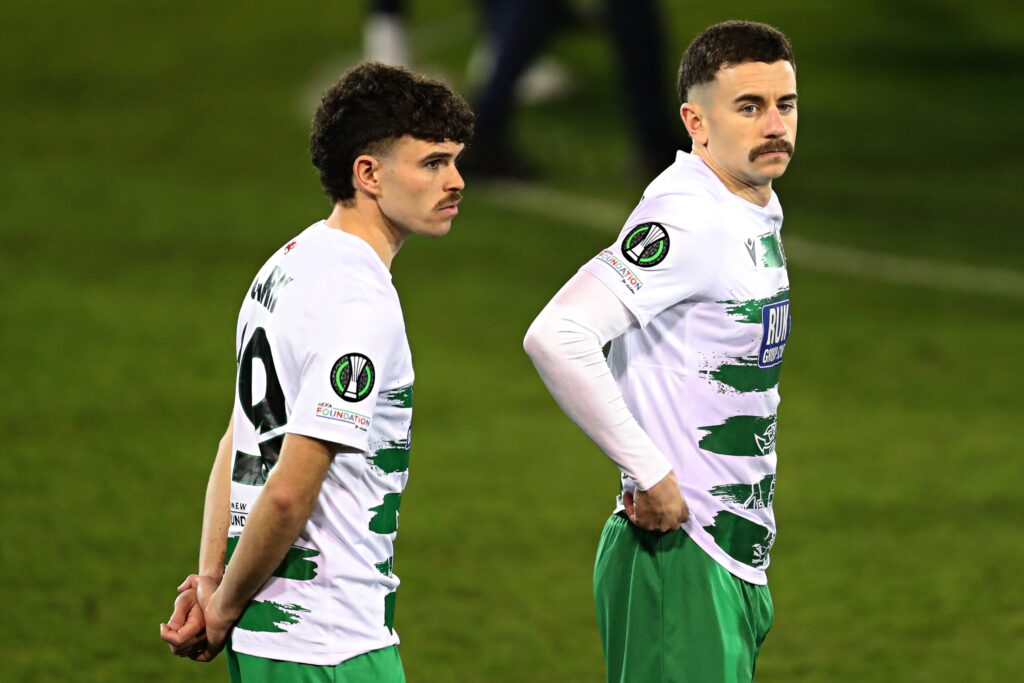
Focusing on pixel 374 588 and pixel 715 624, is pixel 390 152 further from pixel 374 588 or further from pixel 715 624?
pixel 715 624

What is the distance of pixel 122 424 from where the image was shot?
26.8 ft

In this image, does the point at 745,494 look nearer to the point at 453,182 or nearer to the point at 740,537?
the point at 740,537

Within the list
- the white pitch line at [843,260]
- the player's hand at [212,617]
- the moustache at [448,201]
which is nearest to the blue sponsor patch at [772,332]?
the moustache at [448,201]

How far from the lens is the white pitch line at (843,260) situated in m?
11.2

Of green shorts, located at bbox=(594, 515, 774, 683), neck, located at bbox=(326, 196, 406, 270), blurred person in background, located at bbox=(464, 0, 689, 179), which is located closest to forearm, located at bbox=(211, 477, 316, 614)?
neck, located at bbox=(326, 196, 406, 270)

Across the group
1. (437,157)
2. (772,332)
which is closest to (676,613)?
(772,332)

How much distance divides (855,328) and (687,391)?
23.1ft

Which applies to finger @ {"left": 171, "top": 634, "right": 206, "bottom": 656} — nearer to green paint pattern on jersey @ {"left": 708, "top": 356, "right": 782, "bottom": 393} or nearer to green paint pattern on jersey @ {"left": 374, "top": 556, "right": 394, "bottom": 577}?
green paint pattern on jersey @ {"left": 374, "top": 556, "right": 394, "bottom": 577}

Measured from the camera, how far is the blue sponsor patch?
3277 mm

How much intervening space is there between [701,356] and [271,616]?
100cm

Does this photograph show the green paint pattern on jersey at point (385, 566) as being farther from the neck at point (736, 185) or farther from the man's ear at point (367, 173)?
the neck at point (736, 185)

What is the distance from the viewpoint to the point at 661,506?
10.3ft

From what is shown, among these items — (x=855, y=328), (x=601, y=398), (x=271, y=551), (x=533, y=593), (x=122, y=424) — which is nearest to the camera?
(x=271, y=551)

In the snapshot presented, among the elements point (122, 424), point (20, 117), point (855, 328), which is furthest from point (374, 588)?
point (20, 117)
